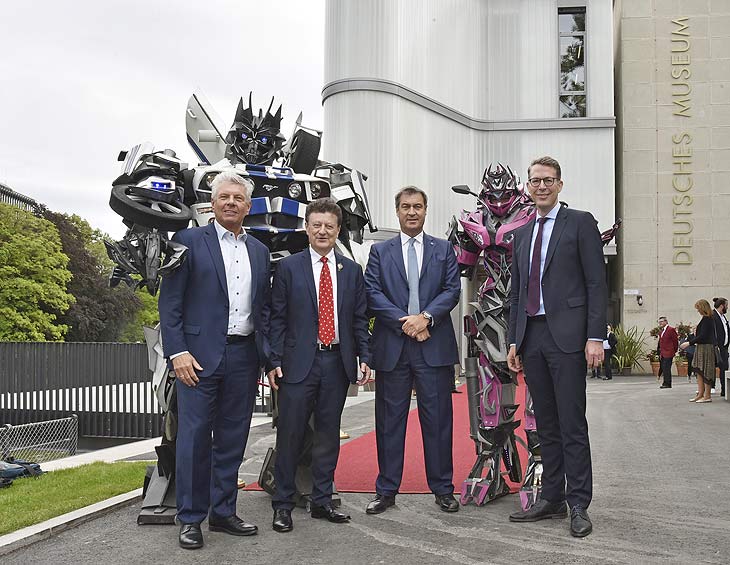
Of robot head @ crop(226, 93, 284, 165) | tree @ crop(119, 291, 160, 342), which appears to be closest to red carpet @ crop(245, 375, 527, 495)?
robot head @ crop(226, 93, 284, 165)

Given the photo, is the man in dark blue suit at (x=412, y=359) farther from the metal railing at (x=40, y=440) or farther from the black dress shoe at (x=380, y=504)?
the metal railing at (x=40, y=440)

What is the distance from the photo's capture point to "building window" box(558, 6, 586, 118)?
1027 inches

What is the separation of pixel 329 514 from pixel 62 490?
253 cm

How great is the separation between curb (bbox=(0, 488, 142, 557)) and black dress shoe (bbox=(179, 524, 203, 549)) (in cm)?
82

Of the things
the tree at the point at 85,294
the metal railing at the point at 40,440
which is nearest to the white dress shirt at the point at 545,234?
the metal railing at the point at 40,440

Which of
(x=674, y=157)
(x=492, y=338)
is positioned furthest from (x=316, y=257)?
(x=674, y=157)

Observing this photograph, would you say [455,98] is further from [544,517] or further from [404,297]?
[544,517]

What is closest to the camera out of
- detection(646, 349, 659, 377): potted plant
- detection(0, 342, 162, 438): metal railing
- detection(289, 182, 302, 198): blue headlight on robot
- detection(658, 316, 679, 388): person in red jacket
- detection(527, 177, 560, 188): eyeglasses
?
detection(527, 177, 560, 188): eyeglasses

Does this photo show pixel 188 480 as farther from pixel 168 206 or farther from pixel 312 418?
pixel 168 206

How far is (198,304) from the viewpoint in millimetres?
4316

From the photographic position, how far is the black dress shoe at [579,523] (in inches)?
167

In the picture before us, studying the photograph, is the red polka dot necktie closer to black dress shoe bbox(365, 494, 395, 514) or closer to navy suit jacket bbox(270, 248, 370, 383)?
navy suit jacket bbox(270, 248, 370, 383)

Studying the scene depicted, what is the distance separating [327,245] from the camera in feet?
15.6

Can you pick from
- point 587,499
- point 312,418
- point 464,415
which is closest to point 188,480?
point 312,418
